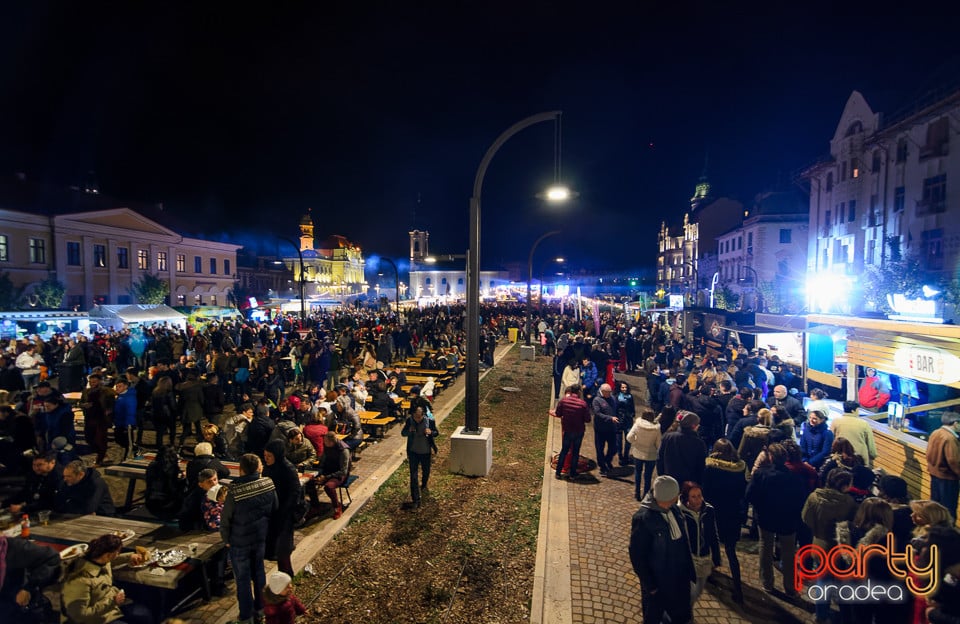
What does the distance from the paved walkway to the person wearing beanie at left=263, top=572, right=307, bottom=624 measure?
101 inches

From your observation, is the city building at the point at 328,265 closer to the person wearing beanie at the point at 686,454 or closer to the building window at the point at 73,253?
the building window at the point at 73,253

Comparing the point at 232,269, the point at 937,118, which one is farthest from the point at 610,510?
the point at 232,269

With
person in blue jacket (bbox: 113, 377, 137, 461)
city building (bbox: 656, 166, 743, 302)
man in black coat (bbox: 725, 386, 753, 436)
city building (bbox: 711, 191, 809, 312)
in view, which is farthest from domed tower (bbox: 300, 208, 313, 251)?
man in black coat (bbox: 725, 386, 753, 436)

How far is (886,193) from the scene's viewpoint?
29.8 metres

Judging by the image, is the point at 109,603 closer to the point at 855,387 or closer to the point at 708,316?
the point at 855,387

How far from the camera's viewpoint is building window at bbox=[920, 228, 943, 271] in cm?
2506

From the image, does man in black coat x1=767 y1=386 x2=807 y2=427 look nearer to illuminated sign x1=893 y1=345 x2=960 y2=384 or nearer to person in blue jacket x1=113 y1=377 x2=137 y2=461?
illuminated sign x1=893 y1=345 x2=960 y2=384

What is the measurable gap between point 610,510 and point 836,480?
3.36 metres

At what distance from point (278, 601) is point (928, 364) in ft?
33.0

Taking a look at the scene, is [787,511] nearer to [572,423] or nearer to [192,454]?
[572,423]

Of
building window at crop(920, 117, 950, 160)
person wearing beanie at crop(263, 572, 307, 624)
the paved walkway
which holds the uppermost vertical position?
building window at crop(920, 117, 950, 160)

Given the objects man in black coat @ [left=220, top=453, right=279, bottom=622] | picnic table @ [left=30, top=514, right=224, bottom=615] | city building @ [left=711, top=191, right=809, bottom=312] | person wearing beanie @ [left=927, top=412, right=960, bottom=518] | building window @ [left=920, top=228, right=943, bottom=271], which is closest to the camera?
picnic table @ [left=30, top=514, right=224, bottom=615]

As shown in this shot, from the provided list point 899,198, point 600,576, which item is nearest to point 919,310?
point 600,576

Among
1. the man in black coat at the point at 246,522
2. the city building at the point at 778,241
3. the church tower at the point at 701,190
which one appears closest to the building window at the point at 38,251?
the man in black coat at the point at 246,522
